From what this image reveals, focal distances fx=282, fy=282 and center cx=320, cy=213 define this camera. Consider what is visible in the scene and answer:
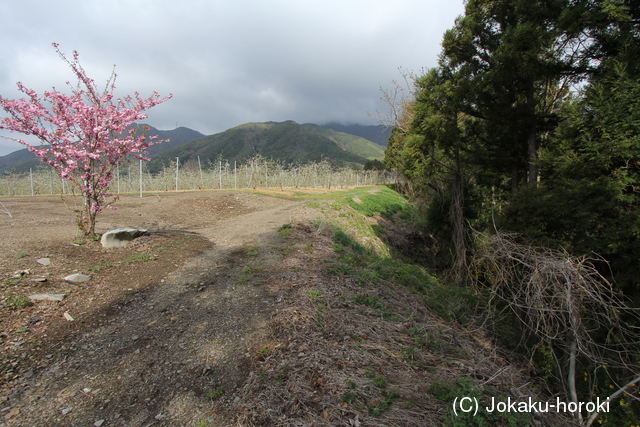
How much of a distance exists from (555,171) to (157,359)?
23.8 feet

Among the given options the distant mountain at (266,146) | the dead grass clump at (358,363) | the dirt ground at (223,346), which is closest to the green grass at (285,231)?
the dirt ground at (223,346)

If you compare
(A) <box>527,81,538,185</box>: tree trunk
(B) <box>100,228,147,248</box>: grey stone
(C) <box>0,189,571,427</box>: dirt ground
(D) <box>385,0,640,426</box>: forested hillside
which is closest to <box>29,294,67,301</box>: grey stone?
(C) <box>0,189,571,427</box>: dirt ground

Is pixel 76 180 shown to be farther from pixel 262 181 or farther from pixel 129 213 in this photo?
pixel 262 181

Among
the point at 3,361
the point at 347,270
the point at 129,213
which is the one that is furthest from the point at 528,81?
the point at 129,213

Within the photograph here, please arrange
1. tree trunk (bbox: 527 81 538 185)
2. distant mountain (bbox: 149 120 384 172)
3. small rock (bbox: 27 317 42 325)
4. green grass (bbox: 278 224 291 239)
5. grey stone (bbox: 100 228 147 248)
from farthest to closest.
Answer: distant mountain (bbox: 149 120 384 172) < green grass (bbox: 278 224 291 239) < tree trunk (bbox: 527 81 538 185) < grey stone (bbox: 100 228 147 248) < small rock (bbox: 27 317 42 325)

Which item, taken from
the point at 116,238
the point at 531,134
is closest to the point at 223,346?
the point at 116,238

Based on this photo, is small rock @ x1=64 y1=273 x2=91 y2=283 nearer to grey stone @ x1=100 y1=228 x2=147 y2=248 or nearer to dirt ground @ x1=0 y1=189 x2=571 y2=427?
dirt ground @ x1=0 y1=189 x2=571 y2=427

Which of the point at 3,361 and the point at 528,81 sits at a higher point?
the point at 528,81

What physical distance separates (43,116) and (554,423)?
9.61 m

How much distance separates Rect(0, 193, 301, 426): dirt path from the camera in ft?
8.16

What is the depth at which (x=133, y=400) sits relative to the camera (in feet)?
8.64

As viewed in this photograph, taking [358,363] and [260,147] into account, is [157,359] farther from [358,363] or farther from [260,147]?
[260,147]

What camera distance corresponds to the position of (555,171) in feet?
18.0

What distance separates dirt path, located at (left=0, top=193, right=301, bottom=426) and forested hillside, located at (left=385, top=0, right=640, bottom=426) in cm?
318
